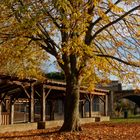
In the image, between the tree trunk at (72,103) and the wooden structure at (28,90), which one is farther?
the wooden structure at (28,90)

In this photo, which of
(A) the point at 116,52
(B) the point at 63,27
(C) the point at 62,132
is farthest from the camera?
(A) the point at 116,52

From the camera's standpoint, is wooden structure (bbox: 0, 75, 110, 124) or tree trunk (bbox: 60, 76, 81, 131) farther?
wooden structure (bbox: 0, 75, 110, 124)

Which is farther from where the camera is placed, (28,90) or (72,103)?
(28,90)

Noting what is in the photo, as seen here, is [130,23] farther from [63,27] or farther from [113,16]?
[63,27]

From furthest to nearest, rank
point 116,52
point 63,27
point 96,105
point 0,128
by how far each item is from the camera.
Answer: point 96,105 < point 116,52 < point 0,128 < point 63,27

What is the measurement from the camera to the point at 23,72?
23516 millimetres

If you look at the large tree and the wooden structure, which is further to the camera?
the wooden structure

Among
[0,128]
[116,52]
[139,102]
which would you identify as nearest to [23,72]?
[0,128]

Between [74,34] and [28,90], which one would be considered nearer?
[74,34]

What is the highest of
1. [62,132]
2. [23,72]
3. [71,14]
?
[71,14]

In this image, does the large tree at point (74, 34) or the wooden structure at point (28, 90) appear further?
the wooden structure at point (28, 90)

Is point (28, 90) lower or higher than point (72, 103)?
higher

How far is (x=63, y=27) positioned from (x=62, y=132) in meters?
5.90

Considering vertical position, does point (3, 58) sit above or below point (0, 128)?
above
